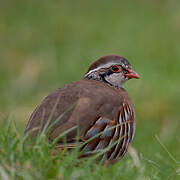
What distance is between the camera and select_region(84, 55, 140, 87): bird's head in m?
5.52

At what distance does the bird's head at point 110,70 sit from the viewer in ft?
Result: 18.1

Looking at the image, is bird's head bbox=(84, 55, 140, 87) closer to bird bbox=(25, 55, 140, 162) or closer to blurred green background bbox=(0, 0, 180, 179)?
bird bbox=(25, 55, 140, 162)

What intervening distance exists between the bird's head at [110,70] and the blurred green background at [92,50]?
1.92 metres

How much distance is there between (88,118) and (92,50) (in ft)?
22.1

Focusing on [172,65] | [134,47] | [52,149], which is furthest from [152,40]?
[52,149]

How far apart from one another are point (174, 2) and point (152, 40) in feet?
6.40

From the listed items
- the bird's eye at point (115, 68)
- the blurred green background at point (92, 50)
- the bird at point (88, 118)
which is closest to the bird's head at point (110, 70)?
the bird's eye at point (115, 68)

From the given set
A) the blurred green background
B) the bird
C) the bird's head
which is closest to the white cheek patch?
the bird's head

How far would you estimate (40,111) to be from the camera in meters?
4.60

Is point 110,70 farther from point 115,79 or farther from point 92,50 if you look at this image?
point 92,50

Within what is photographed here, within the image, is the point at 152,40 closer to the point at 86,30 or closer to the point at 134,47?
the point at 134,47

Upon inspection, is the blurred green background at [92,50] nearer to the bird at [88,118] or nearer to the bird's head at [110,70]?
the bird's head at [110,70]

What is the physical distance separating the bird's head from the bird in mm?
327

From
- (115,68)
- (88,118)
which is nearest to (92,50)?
(115,68)
